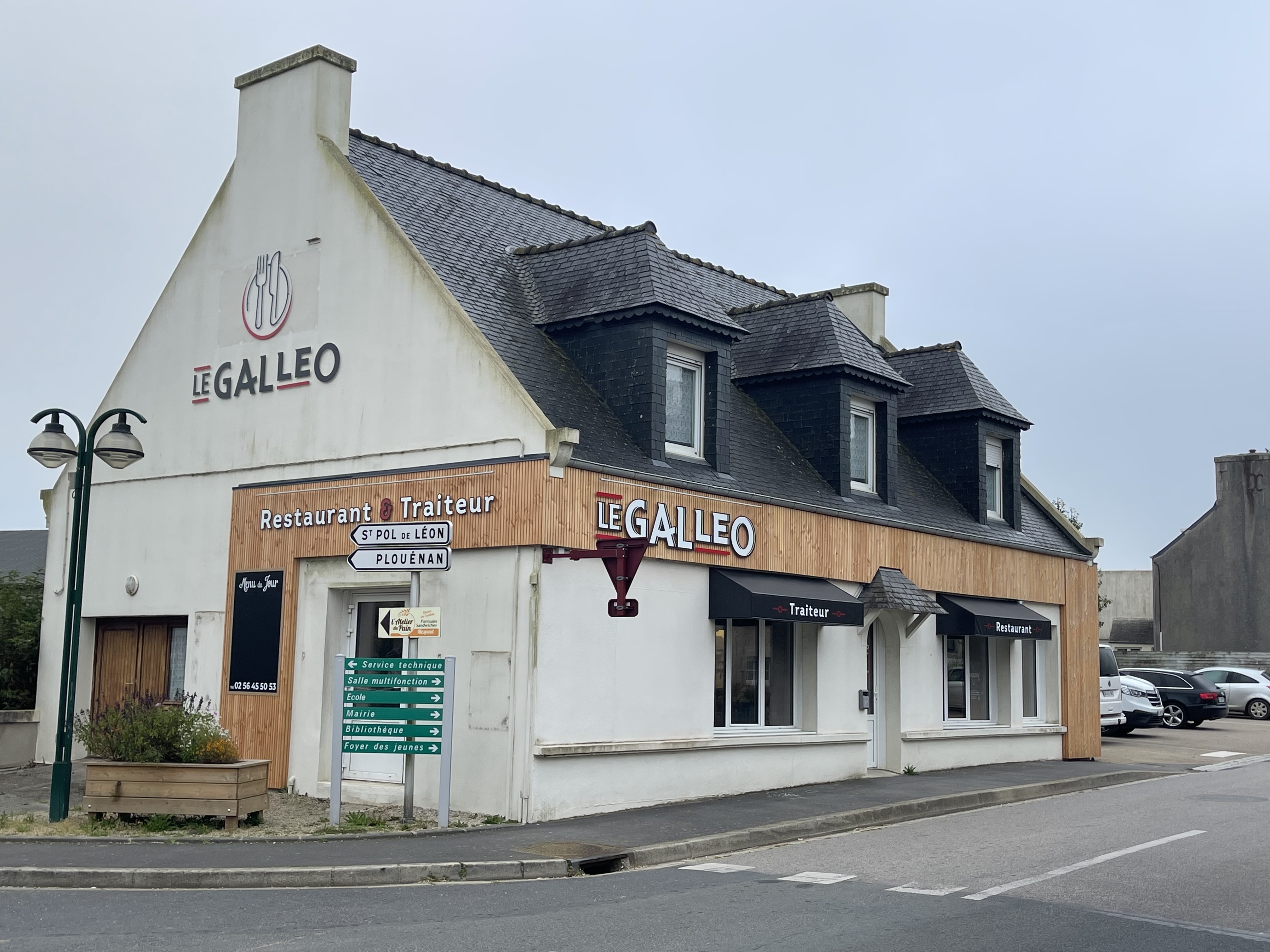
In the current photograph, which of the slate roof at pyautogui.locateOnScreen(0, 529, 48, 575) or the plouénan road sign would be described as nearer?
the plouénan road sign

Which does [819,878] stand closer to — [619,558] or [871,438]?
[619,558]

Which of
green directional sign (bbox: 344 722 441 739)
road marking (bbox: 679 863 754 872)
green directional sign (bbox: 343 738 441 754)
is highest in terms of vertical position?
green directional sign (bbox: 344 722 441 739)

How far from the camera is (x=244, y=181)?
59.1 feet

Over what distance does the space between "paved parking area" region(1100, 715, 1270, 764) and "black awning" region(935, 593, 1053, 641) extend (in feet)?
10.3

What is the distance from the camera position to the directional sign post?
13.0m

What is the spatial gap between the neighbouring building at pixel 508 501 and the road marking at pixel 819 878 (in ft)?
12.3

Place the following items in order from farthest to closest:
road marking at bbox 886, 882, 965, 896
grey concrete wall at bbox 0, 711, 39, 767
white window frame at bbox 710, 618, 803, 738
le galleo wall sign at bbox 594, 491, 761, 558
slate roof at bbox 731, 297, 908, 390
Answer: slate roof at bbox 731, 297, 908, 390 → grey concrete wall at bbox 0, 711, 39, 767 → white window frame at bbox 710, 618, 803, 738 → le galleo wall sign at bbox 594, 491, 761, 558 → road marking at bbox 886, 882, 965, 896

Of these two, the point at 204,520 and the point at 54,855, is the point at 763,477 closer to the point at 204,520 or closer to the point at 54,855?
the point at 204,520

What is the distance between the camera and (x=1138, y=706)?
97.0 ft

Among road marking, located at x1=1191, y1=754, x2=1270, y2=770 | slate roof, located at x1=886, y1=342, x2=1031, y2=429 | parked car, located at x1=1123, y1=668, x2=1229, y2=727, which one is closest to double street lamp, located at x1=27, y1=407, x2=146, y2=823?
slate roof, located at x1=886, y1=342, x2=1031, y2=429

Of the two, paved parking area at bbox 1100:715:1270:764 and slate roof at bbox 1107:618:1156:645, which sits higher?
slate roof at bbox 1107:618:1156:645

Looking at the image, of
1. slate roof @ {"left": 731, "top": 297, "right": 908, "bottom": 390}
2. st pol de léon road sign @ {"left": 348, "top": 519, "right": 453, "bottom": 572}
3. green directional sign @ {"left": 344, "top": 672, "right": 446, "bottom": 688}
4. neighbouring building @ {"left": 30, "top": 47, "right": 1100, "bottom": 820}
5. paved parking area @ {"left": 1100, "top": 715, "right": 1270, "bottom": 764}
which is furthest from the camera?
paved parking area @ {"left": 1100, "top": 715, "right": 1270, "bottom": 764}

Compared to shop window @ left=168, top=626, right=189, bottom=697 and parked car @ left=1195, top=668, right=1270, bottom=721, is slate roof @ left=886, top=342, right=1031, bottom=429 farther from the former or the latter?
parked car @ left=1195, top=668, right=1270, bottom=721

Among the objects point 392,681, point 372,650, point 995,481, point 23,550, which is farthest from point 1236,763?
point 23,550
